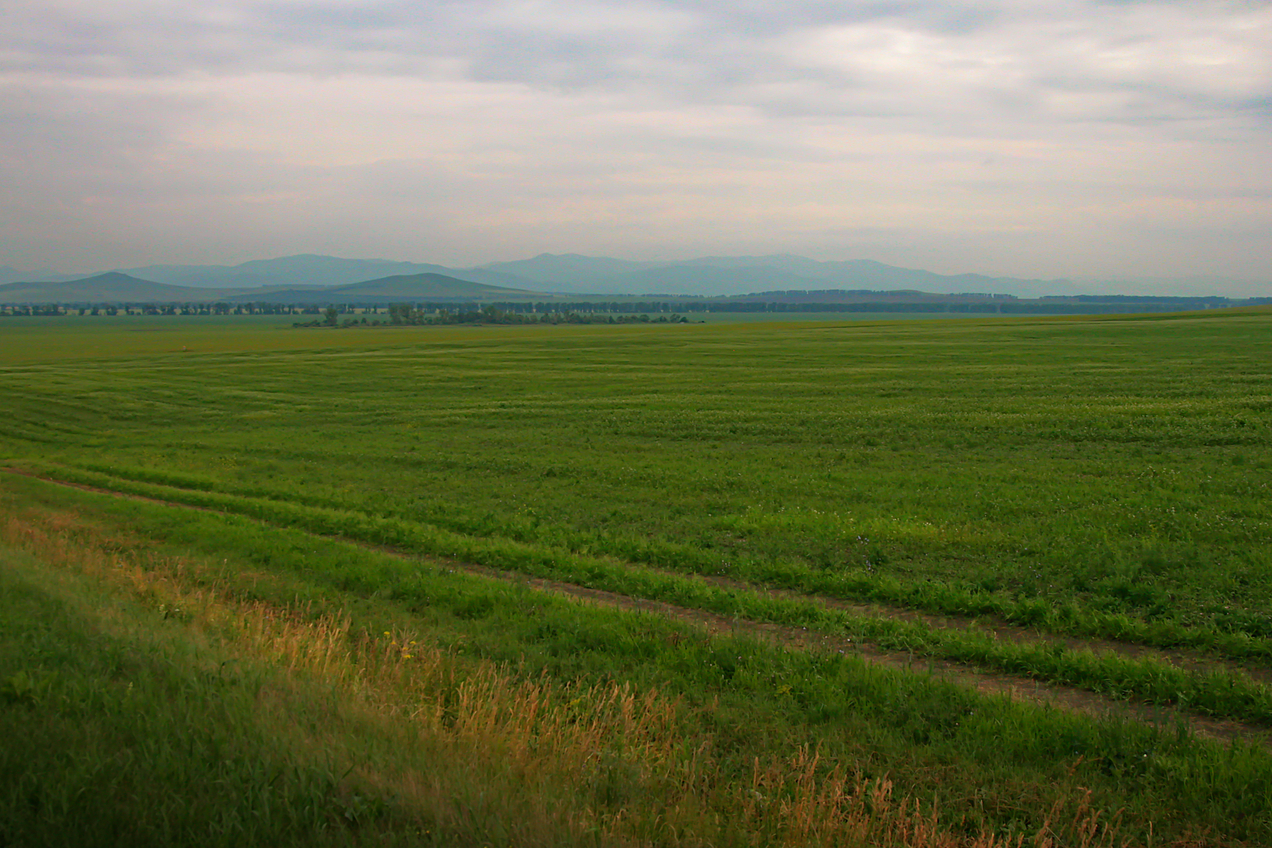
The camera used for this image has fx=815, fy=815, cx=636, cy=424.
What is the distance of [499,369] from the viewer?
191 feet

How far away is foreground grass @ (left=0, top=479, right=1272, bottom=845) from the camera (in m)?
5.05

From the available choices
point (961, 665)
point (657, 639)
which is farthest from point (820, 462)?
point (657, 639)

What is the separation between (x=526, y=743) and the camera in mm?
6641

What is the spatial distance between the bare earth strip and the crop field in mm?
62

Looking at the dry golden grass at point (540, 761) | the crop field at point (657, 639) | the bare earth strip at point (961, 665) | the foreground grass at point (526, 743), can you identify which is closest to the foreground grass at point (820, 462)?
the crop field at point (657, 639)

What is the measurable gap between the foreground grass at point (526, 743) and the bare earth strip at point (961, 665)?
555 mm

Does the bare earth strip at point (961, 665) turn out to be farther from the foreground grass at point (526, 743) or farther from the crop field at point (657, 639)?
the foreground grass at point (526, 743)

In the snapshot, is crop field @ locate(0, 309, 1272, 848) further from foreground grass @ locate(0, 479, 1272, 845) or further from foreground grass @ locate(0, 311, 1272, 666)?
foreground grass @ locate(0, 311, 1272, 666)

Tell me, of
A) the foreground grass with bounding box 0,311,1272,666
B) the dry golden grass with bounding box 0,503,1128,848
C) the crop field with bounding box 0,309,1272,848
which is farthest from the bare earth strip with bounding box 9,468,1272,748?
the dry golden grass with bounding box 0,503,1128,848

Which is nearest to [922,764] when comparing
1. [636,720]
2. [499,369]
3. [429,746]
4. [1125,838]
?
[1125,838]

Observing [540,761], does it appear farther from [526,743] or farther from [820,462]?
[820,462]

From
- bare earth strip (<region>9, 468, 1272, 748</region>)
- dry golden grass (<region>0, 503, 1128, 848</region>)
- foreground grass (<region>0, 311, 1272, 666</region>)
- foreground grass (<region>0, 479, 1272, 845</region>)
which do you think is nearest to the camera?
foreground grass (<region>0, 479, 1272, 845</region>)

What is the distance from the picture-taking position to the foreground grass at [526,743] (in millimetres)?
5047

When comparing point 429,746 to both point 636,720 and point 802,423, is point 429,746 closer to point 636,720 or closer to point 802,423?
point 636,720
